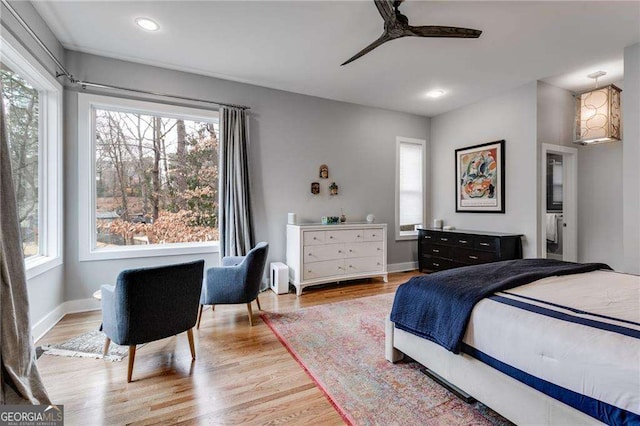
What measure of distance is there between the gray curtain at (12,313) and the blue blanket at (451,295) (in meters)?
2.17

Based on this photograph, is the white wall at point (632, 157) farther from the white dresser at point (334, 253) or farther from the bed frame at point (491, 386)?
the bed frame at point (491, 386)

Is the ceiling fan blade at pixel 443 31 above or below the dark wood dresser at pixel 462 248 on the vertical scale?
above

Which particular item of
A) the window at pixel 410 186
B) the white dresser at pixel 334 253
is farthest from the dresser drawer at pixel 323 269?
the window at pixel 410 186

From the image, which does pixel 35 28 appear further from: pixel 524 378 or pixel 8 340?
pixel 524 378

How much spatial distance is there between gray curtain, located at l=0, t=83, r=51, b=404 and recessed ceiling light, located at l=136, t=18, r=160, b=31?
172 cm

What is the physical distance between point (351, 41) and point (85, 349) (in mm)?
3801

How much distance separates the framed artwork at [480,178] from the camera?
4.44 metres

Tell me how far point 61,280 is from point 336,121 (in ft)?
13.6

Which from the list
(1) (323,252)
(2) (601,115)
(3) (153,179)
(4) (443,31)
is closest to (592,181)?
(2) (601,115)

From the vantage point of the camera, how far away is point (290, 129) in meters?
4.41

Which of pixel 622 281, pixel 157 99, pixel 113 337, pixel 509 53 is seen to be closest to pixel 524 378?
pixel 622 281

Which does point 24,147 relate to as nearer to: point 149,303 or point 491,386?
point 149,303

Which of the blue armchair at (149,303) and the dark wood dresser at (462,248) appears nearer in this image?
the blue armchair at (149,303)

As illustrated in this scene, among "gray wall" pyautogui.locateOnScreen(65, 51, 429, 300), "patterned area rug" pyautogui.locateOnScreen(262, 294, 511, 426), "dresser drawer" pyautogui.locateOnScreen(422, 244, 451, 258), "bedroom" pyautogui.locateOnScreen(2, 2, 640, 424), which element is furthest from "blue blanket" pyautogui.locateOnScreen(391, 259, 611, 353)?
"gray wall" pyautogui.locateOnScreen(65, 51, 429, 300)
